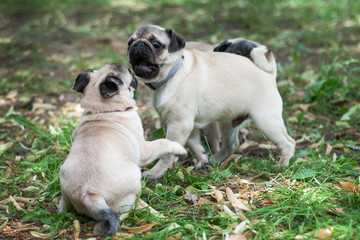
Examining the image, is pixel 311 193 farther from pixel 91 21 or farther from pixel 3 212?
pixel 91 21

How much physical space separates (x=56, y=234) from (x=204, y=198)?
52.4 inches

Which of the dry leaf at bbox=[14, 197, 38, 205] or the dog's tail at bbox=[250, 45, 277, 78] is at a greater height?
the dog's tail at bbox=[250, 45, 277, 78]

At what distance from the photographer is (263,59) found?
5008mm

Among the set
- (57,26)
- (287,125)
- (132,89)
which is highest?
(132,89)

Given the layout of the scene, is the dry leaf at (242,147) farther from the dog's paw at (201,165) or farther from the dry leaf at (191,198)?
the dry leaf at (191,198)

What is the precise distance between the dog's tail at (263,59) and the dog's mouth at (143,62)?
1.25 meters

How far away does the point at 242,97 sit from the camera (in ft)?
15.8

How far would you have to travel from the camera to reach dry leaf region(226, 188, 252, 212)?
3.64 m

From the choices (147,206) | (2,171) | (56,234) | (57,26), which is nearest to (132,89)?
(147,206)

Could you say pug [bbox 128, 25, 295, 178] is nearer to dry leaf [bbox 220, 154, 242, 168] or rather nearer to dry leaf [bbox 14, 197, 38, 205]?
dry leaf [bbox 220, 154, 242, 168]

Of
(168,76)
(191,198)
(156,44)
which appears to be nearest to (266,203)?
(191,198)

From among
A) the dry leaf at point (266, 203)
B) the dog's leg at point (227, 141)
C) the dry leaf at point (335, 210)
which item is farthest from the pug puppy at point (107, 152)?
the dry leaf at point (335, 210)

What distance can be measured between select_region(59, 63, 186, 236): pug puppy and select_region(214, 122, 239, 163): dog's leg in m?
1.14

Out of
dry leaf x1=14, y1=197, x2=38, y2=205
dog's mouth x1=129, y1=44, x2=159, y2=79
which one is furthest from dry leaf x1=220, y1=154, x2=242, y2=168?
dry leaf x1=14, y1=197, x2=38, y2=205
